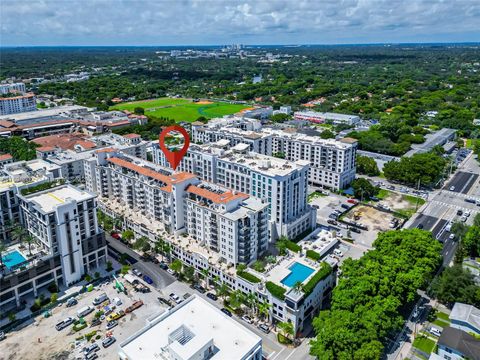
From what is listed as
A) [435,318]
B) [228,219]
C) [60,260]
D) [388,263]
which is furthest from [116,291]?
[435,318]

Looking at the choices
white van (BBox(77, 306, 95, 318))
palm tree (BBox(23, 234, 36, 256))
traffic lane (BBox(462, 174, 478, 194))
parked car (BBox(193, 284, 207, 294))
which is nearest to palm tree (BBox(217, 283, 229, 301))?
parked car (BBox(193, 284, 207, 294))

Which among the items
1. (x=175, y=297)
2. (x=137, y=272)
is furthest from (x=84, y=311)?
(x=175, y=297)

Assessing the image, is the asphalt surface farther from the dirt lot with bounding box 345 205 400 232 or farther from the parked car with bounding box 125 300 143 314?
the parked car with bounding box 125 300 143 314

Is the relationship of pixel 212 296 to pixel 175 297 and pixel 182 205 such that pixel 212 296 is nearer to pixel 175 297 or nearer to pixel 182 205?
pixel 175 297

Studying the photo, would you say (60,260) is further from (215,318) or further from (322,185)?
(322,185)

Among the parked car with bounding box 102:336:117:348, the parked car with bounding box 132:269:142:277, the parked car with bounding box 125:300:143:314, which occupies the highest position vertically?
the parked car with bounding box 132:269:142:277

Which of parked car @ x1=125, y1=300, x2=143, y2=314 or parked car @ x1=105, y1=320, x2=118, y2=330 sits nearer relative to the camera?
parked car @ x1=105, y1=320, x2=118, y2=330

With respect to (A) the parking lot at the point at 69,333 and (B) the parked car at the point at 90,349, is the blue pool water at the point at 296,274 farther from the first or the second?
(B) the parked car at the point at 90,349
